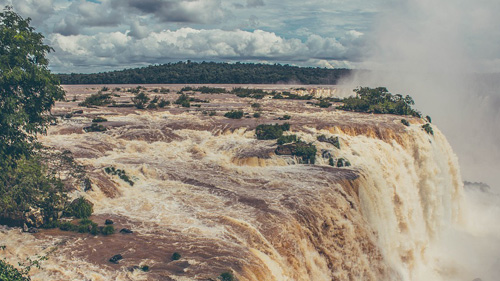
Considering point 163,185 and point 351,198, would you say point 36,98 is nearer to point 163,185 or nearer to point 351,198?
point 163,185

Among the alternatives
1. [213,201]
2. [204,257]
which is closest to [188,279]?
[204,257]

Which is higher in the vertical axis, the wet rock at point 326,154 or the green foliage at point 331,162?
the wet rock at point 326,154

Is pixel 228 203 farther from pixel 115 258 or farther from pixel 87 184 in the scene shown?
pixel 87 184

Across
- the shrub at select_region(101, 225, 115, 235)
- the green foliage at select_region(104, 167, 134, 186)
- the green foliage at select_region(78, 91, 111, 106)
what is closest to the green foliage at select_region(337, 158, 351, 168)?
the green foliage at select_region(104, 167, 134, 186)

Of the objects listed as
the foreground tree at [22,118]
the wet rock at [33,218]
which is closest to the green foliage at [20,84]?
the foreground tree at [22,118]

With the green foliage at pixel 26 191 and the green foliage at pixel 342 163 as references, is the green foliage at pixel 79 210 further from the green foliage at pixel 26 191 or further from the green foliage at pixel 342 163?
the green foliage at pixel 342 163

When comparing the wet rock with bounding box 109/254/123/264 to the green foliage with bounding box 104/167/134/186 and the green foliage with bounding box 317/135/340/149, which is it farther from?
the green foliage with bounding box 317/135/340/149
